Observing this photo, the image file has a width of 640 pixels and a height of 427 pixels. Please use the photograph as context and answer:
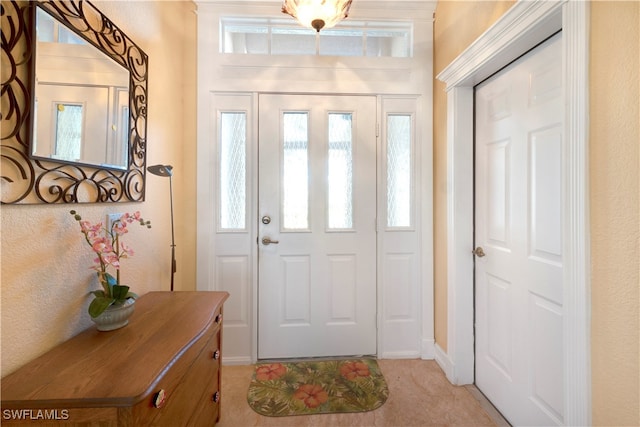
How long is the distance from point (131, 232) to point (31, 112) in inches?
27.7

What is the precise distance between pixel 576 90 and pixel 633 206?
0.44m

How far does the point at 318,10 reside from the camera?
1199mm

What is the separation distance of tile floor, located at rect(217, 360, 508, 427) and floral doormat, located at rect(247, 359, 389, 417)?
43 millimetres

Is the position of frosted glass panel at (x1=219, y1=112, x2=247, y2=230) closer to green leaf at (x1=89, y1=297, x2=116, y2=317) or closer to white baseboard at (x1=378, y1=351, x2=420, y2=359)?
green leaf at (x1=89, y1=297, x2=116, y2=317)

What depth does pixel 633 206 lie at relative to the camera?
2.54ft

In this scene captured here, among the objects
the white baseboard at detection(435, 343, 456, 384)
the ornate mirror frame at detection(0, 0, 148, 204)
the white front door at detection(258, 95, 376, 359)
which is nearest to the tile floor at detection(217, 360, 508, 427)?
the white baseboard at detection(435, 343, 456, 384)

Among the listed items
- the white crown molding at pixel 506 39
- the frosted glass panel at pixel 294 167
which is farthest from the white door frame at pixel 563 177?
the frosted glass panel at pixel 294 167

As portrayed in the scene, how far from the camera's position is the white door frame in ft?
2.93

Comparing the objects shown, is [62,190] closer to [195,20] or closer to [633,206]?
[195,20]

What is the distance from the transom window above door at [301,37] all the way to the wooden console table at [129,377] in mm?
1914

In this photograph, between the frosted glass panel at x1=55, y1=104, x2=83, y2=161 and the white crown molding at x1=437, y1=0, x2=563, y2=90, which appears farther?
the white crown molding at x1=437, y1=0, x2=563, y2=90

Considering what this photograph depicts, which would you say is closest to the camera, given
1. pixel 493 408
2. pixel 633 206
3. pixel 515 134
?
pixel 633 206

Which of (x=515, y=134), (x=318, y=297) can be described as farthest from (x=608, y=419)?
(x=318, y=297)

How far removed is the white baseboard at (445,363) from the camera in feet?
5.73
